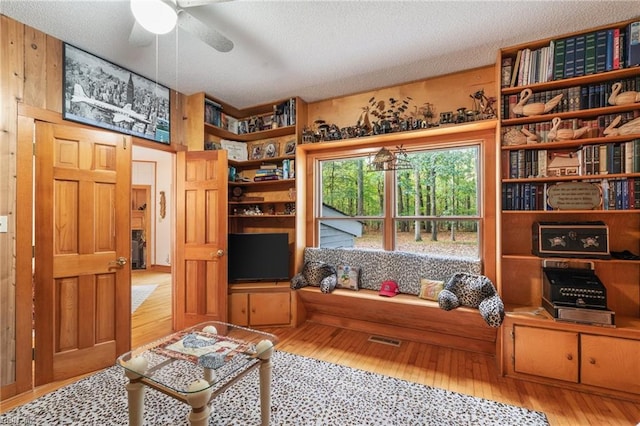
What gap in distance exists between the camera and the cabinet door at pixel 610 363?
6.43ft

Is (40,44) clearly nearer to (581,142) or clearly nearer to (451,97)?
(451,97)

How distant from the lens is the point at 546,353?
Result: 2.18m

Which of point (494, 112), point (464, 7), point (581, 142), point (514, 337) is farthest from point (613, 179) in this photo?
point (464, 7)

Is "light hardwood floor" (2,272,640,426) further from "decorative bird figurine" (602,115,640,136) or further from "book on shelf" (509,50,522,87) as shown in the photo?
"book on shelf" (509,50,522,87)

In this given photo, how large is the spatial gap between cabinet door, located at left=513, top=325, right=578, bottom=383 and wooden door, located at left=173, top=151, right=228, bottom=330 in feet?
9.43

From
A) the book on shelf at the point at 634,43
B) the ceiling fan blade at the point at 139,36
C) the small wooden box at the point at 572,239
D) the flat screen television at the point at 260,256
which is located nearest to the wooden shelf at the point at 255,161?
the flat screen television at the point at 260,256

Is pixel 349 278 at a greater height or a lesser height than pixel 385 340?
greater

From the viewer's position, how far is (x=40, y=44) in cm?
220

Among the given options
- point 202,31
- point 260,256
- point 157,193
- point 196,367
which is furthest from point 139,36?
point 157,193

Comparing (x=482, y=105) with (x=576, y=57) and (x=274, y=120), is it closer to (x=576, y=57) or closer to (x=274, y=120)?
(x=576, y=57)

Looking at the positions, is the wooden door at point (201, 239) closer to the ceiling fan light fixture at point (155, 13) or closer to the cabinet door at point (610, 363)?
the ceiling fan light fixture at point (155, 13)

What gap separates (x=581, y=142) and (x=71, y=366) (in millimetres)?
4572

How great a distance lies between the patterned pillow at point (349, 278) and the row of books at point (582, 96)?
215 cm

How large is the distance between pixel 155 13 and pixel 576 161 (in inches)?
126
